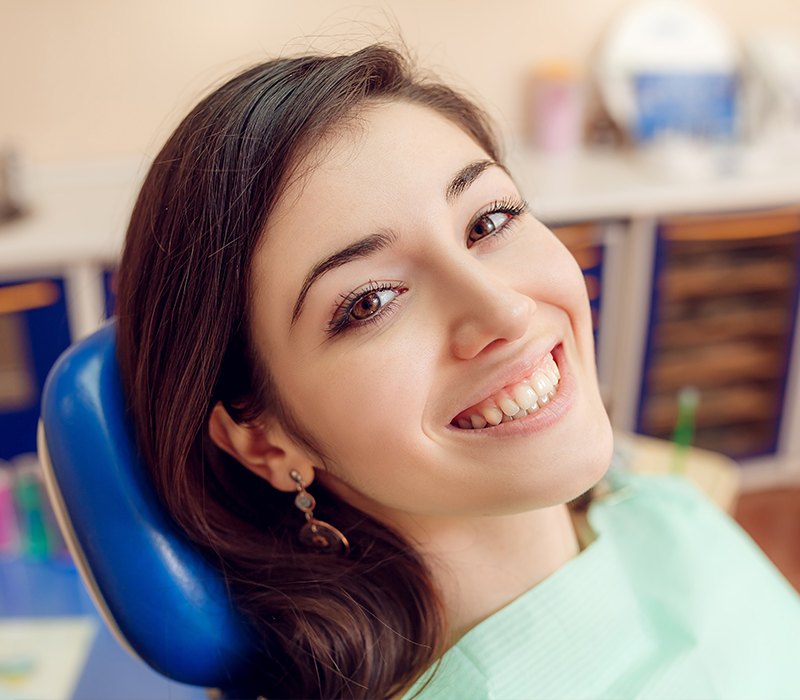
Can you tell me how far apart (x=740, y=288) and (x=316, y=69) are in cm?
209

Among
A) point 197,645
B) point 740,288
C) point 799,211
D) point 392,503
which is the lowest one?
point 740,288

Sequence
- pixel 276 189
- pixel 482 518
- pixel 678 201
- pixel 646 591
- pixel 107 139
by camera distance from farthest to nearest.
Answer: pixel 107 139 < pixel 678 201 < pixel 646 591 < pixel 482 518 < pixel 276 189

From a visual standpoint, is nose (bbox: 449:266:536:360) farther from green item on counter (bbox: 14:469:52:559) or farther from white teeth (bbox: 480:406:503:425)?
green item on counter (bbox: 14:469:52:559)

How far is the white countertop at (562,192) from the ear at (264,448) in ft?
4.26

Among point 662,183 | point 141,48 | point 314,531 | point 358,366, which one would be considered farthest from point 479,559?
point 141,48

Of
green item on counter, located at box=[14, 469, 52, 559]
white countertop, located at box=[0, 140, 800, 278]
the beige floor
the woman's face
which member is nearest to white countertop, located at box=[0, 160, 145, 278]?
white countertop, located at box=[0, 140, 800, 278]

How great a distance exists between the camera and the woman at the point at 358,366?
86cm

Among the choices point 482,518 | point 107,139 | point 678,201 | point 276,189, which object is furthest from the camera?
point 107,139

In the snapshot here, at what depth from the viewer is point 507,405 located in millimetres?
877

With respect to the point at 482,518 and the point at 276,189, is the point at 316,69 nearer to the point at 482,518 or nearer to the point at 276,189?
the point at 276,189

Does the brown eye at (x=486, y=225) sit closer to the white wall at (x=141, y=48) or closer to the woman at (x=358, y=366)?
the woman at (x=358, y=366)

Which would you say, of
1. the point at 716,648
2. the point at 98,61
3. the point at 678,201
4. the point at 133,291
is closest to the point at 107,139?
the point at 98,61

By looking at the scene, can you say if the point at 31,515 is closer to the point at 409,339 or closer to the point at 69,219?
the point at 69,219

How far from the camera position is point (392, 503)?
0.91m
